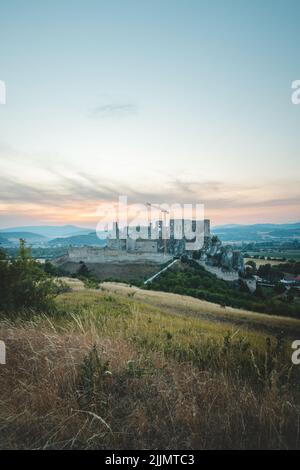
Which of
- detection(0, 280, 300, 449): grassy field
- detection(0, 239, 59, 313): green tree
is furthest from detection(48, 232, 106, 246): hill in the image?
detection(0, 280, 300, 449): grassy field

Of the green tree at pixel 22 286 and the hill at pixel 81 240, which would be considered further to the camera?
the hill at pixel 81 240

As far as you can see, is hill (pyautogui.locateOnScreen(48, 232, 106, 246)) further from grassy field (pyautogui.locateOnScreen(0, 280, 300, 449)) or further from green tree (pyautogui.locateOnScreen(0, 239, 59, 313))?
grassy field (pyautogui.locateOnScreen(0, 280, 300, 449))

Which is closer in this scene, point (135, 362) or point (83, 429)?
point (83, 429)

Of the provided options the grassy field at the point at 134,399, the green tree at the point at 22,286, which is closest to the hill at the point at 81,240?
the green tree at the point at 22,286

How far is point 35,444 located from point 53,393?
0.70 meters

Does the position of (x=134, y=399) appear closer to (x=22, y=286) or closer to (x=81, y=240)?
(x=22, y=286)

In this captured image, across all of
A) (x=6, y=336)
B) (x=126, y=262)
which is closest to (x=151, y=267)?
(x=126, y=262)

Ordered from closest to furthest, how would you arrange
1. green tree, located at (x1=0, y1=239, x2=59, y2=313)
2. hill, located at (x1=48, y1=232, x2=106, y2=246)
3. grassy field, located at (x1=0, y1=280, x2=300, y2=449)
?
grassy field, located at (x1=0, y1=280, x2=300, y2=449)
green tree, located at (x1=0, y1=239, x2=59, y2=313)
hill, located at (x1=48, y1=232, x2=106, y2=246)

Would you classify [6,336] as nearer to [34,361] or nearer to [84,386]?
[34,361]

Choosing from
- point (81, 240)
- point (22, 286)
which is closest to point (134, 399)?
point (22, 286)

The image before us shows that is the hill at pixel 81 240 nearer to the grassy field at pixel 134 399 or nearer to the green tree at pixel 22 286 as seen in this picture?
the green tree at pixel 22 286
